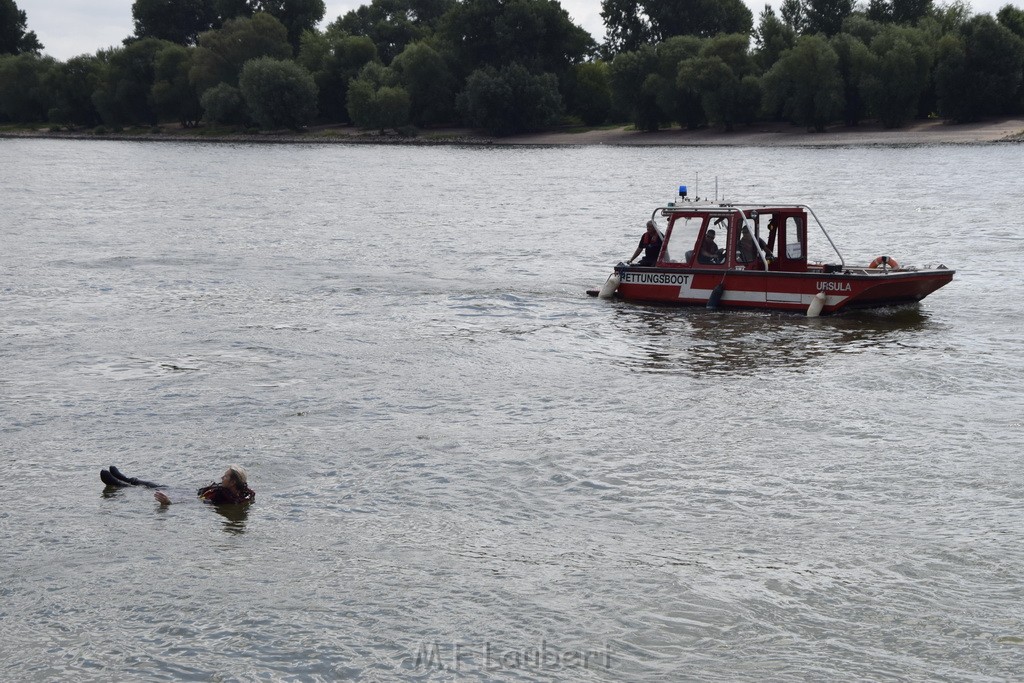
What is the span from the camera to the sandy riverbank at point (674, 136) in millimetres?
100062

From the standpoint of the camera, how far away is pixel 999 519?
14.0m

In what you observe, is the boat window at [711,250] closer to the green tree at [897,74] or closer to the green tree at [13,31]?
the green tree at [897,74]

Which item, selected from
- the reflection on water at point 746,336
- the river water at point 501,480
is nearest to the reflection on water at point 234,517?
the river water at point 501,480

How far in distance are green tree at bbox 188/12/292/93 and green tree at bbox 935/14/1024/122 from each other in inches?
3040

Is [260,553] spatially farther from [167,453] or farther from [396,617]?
[167,453]

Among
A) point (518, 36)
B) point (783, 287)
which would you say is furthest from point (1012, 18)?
point (783, 287)

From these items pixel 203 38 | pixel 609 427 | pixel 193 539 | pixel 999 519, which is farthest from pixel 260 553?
pixel 203 38

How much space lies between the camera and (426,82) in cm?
13138

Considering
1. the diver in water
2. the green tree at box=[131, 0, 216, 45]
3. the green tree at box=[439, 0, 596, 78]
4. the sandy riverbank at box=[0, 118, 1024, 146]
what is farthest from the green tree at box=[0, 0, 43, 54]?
the diver in water

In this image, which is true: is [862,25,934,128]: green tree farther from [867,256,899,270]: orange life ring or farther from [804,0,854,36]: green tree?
[867,256,899,270]: orange life ring

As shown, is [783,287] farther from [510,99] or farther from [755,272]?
[510,99]

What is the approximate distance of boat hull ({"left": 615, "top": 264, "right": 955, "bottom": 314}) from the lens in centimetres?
2584

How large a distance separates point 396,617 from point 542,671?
1.73 meters

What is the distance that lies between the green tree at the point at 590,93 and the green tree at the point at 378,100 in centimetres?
1741
